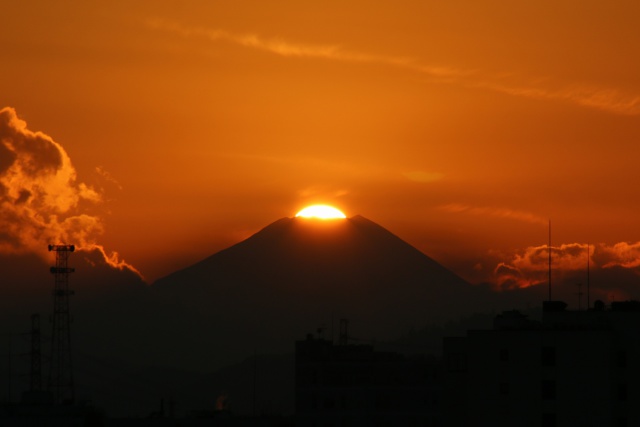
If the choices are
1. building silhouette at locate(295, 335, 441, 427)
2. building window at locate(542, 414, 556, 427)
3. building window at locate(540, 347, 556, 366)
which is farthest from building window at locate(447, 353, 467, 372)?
building silhouette at locate(295, 335, 441, 427)

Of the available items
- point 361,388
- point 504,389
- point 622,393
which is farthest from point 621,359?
point 361,388

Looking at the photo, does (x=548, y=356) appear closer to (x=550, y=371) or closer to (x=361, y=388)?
(x=550, y=371)

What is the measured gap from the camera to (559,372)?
330 ft

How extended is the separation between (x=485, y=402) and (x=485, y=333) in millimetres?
3963

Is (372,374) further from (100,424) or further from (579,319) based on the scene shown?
(579,319)

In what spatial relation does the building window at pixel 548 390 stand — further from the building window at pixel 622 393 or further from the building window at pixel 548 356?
the building window at pixel 622 393

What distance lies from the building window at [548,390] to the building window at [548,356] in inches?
40.0

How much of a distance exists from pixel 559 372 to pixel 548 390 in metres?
1.17

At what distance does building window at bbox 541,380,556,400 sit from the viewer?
100 metres

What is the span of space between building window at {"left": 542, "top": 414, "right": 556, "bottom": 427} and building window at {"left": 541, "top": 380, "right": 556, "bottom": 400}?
1.01 meters

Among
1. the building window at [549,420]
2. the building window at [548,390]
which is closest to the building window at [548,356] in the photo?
the building window at [548,390]

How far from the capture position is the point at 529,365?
101375mm

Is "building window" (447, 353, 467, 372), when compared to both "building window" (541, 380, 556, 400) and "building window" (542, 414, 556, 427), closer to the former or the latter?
"building window" (541, 380, 556, 400)

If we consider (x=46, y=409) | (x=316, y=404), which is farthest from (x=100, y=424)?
(x=316, y=404)
